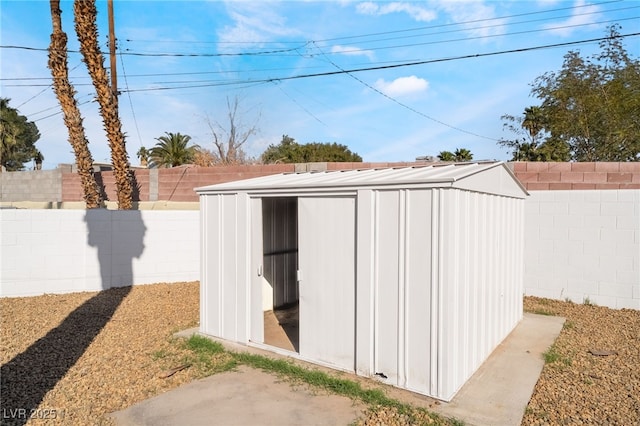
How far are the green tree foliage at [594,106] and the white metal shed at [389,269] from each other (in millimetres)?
8885

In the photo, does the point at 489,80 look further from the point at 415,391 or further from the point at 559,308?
the point at 415,391

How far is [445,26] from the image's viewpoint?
36.5 ft

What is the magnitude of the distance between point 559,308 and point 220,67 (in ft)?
45.3

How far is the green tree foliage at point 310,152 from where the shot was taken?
31.7 meters

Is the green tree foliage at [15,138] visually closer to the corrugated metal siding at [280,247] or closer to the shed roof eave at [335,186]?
the corrugated metal siding at [280,247]

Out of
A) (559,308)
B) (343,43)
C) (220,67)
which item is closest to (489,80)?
(343,43)

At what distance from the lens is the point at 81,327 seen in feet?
20.9

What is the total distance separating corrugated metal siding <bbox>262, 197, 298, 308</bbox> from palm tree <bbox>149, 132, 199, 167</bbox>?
74.9 ft

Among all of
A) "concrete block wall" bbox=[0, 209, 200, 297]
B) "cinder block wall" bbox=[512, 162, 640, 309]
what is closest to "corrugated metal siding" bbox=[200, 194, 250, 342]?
"concrete block wall" bbox=[0, 209, 200, 297]

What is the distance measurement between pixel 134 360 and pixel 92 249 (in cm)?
443

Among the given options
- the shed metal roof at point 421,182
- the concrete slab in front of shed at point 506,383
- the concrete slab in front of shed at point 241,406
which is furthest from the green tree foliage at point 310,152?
the concrete slab in front of shed at point 241,406

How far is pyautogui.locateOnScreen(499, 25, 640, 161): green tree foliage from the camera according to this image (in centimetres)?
1233

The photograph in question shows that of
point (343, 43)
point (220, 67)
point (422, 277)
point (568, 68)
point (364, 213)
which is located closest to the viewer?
point (422, 277)

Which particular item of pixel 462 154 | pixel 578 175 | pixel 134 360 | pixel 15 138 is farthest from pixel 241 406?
pixel 15 138
